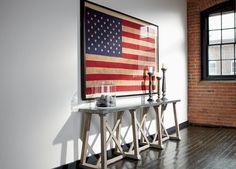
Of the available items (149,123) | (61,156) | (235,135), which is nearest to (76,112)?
(61,156)

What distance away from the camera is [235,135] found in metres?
4.97

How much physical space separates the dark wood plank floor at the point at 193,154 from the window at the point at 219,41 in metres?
1.52

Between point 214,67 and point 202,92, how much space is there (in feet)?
2.06

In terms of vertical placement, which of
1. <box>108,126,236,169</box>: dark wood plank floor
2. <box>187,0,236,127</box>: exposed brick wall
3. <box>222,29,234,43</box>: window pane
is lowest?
<box>108,126,236,169</box>: dark wood plank floor

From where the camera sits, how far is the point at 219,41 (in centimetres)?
586

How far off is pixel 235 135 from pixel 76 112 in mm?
3323

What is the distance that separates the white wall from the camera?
2490mm

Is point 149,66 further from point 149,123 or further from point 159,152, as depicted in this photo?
point 159,152

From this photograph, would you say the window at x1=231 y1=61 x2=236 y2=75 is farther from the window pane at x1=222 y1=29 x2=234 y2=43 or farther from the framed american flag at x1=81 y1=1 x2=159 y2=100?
the framed american flag at x1=81 y1=1 x2=159 y2=100

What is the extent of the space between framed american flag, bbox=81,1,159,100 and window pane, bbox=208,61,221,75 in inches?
72.4

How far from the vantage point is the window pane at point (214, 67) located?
5875mm

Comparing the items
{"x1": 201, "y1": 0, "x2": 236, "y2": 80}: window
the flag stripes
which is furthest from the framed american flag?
{"x1": 201, "y1": 0, "x2": 236, "y2": 80}: window

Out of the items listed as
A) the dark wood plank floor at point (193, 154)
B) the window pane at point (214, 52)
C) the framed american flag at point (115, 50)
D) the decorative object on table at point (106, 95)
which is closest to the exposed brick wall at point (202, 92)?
the window pane at point (214, 52)

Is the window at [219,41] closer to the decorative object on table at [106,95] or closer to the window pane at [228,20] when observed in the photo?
the window pane at [228,20]
